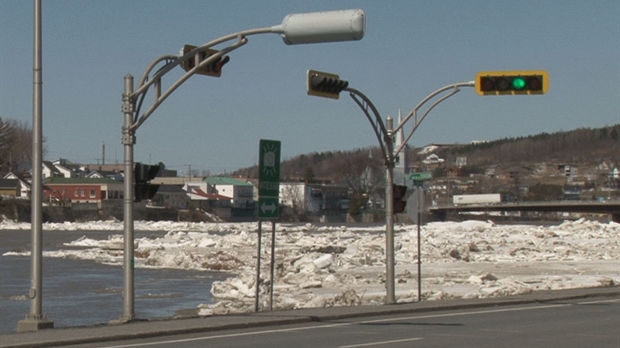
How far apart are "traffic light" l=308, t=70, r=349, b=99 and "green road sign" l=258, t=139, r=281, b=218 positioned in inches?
71.8

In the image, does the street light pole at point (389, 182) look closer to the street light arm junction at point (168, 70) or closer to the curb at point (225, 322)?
the curb at point (225, 322)

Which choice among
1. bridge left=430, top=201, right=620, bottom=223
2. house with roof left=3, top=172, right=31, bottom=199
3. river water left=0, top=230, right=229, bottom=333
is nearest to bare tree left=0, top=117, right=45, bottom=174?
house with roof left=3, top=172, right=31, bottom=199

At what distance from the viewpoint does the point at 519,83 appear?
24.6 meters

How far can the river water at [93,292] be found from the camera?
30916 millimetres

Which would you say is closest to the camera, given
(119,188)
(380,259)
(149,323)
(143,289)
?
(149,323)

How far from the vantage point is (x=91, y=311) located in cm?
3238

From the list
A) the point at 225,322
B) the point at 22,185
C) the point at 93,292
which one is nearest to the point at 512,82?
the point at 225,322

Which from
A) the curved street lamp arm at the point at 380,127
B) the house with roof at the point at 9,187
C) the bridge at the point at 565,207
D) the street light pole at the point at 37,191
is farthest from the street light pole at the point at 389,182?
the house with roof at the point at 9,187

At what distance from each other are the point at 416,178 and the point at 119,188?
152 metres

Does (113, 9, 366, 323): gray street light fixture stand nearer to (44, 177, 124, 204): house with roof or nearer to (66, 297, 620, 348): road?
(66, 297, 620, 348): road

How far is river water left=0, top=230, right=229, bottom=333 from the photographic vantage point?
3092cm

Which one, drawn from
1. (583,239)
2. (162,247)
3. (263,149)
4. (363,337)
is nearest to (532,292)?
(263,149)

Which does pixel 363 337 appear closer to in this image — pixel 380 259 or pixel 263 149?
pixel 263 149

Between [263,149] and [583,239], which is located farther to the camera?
[583,239]
